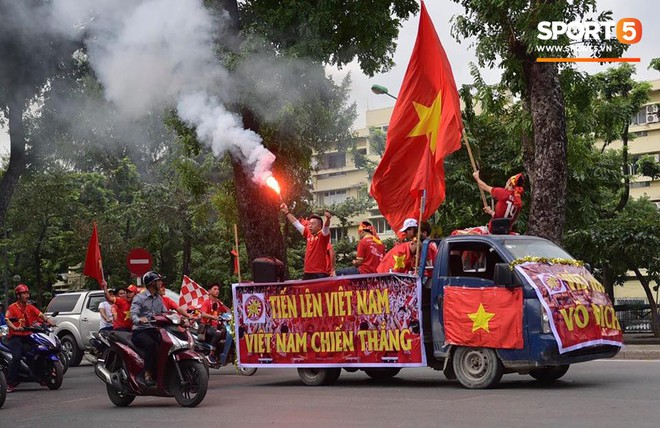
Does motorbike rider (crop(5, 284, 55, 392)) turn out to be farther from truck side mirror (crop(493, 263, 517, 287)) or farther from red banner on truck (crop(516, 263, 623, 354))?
red banner on truck (crop(516, 263, 623, 354))

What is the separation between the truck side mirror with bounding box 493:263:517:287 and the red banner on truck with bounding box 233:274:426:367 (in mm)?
1280

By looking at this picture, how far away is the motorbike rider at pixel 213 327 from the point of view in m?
19.1

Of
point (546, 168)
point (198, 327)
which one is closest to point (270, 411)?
point (198, 327)

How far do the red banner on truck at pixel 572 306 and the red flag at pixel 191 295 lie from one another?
32.3ft

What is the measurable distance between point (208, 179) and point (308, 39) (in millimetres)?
7988

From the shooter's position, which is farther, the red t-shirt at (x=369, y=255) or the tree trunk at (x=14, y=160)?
the tree trunk at (x=14, y=160)

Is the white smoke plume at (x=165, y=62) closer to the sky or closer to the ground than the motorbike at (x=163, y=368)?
closer to the sky

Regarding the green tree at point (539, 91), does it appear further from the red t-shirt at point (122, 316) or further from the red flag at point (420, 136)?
the red t-shirt at point (122, 316)

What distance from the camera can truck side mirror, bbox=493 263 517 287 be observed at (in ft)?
41.1

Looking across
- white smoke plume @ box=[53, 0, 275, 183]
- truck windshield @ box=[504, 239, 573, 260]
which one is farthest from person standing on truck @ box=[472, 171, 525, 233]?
white smoke plume @ box=[53, 0, 275, 183]

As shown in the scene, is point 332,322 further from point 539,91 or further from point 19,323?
point 539,91

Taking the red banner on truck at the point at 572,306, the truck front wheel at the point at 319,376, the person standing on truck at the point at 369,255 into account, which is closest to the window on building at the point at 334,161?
the person standing on truck at the point at 369,255

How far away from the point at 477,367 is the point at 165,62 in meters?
9.65

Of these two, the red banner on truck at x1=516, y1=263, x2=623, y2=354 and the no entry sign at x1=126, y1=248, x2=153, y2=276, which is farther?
the no entry sign at x1=126, y1=248, x2=153, y2=276
